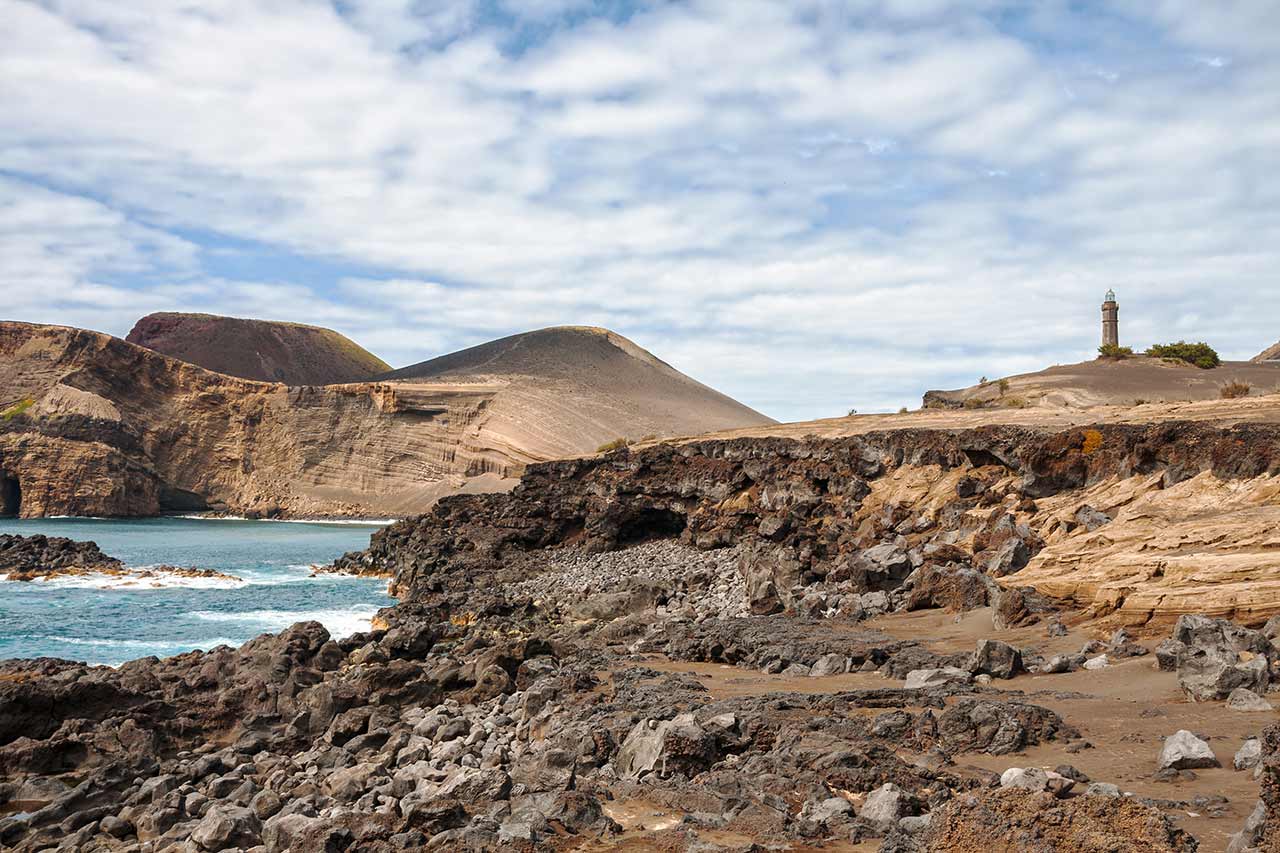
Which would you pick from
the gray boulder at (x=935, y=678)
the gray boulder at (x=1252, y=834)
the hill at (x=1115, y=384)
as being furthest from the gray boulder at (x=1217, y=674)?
the hill at (x=1115, y=384)

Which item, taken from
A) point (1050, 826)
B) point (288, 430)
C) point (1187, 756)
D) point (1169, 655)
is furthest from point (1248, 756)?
point (288, 430)

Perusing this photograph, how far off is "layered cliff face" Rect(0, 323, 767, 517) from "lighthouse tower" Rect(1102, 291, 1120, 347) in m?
53.4

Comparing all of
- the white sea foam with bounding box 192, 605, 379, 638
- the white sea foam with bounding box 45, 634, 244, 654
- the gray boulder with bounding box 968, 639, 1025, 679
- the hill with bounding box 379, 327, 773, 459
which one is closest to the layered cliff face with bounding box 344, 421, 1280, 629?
the white sea foam with bounding box 192, 605, 379, 638

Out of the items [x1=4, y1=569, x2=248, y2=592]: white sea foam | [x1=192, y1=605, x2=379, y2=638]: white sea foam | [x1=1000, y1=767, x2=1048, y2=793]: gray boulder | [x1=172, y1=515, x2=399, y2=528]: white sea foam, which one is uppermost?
[x1=1000, y1=767, x2=1048, y2=793]: gray boulder

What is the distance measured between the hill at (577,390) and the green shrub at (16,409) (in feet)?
120

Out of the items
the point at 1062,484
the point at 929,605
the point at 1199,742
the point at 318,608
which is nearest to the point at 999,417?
the point at 1062,484

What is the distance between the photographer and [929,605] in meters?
18.7

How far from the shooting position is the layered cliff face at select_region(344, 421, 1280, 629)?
14008 millimetres

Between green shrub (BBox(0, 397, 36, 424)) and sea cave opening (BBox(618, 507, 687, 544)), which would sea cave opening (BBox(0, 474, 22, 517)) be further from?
sea cave opening (BBox(618, 507, 687, 544))

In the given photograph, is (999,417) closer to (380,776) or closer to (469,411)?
(380,776)

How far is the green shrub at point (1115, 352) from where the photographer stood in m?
55.9

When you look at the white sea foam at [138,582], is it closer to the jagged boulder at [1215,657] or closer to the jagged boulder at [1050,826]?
the jagged boulder at [1215,657]

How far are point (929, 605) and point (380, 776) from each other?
39.2ft

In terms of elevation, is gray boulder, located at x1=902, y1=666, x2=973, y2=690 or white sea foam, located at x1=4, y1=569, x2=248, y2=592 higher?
gray boulder, located at x1=902, y1=666, x2=973, y2=690
